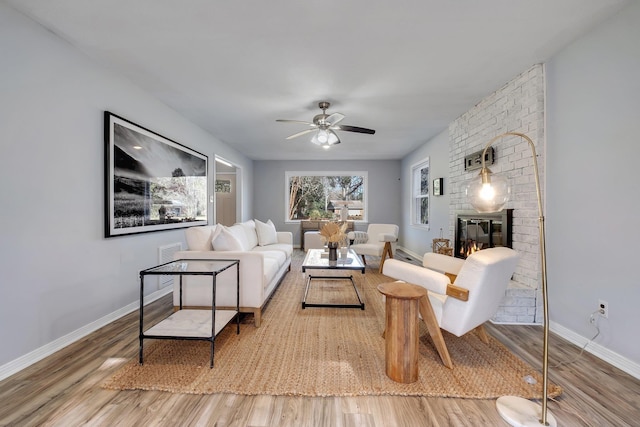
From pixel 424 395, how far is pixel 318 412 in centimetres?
63

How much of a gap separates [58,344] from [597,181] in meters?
4.24

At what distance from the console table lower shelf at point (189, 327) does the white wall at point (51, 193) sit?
843mm

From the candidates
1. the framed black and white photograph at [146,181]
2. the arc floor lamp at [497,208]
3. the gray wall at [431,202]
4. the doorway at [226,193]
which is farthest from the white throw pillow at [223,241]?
the doorway at [226,193]

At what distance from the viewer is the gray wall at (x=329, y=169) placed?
24.2 feet

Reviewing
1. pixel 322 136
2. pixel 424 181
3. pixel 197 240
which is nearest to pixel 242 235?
pixel 197 240

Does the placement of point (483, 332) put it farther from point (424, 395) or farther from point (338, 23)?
point (338, 23)

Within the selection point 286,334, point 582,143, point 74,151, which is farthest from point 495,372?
point 74,151

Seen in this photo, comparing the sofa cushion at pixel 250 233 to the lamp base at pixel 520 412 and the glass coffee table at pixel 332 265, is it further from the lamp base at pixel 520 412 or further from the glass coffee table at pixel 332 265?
the lamp base at pixel 520 412

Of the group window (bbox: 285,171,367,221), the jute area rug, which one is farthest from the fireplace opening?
window (bbox: 285,171,367,221)

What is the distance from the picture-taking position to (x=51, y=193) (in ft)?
6.80

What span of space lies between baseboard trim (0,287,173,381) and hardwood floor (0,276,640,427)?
6cm

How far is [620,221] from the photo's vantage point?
1.88 metres

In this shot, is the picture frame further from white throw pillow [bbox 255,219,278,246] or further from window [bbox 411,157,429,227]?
white throw pillow [bbox 255,219,278,246]

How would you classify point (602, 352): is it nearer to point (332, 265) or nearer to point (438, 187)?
point (332, 265)
